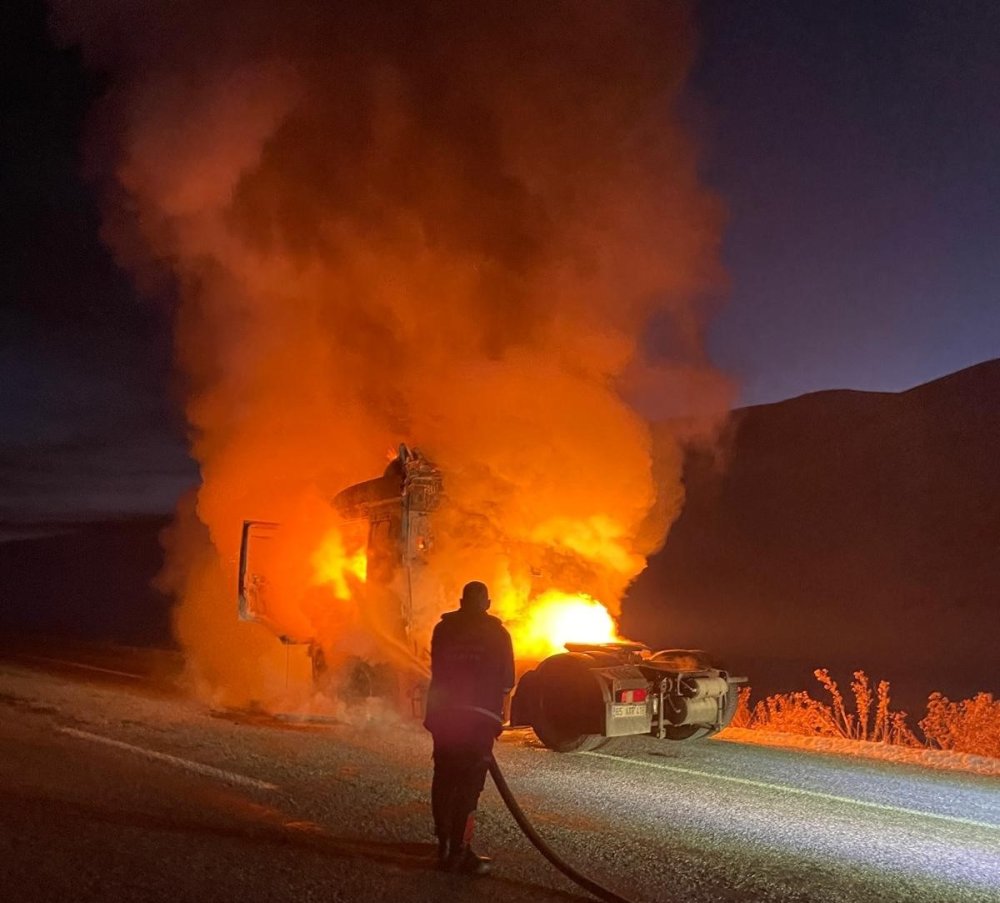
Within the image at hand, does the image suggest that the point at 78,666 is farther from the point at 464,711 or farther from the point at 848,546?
the point at 848,546

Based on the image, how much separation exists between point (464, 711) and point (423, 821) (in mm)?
1519

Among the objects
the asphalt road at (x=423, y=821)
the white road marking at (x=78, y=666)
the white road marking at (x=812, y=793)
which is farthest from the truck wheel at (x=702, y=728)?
the white road marking at (x=78, y=666)

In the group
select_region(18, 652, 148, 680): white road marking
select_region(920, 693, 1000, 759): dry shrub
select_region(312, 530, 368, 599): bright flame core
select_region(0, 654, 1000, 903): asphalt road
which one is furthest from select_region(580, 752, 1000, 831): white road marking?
select_region(18, 652, 148, 680): white road marking

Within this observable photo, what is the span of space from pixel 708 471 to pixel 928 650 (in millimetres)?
28186

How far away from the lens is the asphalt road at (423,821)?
17.6 feet

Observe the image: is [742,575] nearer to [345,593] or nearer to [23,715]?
[345,593]

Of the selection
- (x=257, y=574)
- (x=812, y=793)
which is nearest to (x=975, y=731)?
(x=812, y=793)

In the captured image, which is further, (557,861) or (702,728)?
(702,728)

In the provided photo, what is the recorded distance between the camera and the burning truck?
1011 cm

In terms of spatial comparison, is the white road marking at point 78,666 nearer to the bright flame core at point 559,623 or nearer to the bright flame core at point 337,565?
the bright flame core at point 337,565

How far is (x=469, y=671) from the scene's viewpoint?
6.02m

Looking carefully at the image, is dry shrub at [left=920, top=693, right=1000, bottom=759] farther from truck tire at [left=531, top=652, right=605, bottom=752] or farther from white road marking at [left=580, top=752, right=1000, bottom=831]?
truck tire at [left=531, top=652, right=605, bottom=752]

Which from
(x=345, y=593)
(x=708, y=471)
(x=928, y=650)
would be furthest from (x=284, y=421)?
(x=708, y=471)

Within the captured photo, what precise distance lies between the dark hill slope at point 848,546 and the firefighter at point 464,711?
23.1 m
